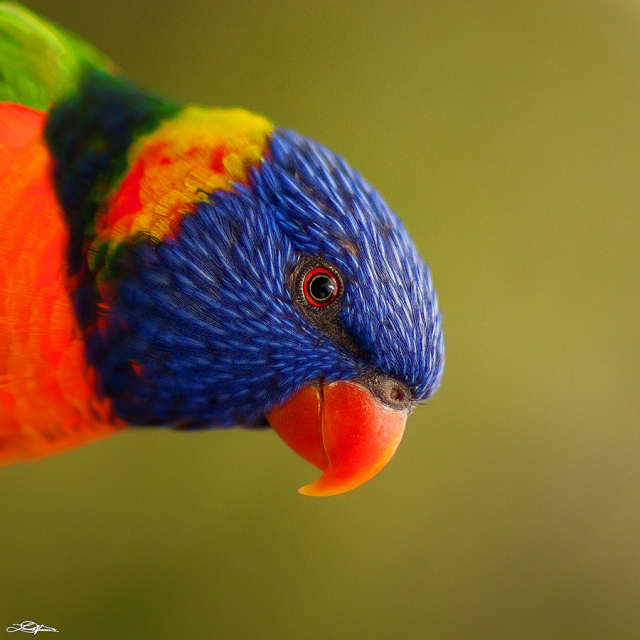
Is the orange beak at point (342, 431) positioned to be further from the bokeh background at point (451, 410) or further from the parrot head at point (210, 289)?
the bokeh background at point (451, 410)

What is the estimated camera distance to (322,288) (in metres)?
0.77

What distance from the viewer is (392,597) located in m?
2.00

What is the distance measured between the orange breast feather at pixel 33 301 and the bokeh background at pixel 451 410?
1152 mm

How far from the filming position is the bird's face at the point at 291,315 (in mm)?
757

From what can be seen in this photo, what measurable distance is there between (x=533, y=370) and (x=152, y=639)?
1.62 meters

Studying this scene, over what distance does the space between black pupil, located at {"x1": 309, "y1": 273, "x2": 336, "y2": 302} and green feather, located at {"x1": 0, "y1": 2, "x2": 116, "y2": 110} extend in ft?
1.72

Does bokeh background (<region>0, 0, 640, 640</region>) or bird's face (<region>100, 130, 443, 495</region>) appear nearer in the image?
bird's face (<region>100, 130, 443, 495</region>)

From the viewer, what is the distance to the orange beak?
2.58 feet

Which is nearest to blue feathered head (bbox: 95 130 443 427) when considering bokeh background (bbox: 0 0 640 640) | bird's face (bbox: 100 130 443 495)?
bird's face (bbox: 100 130 443 495)
